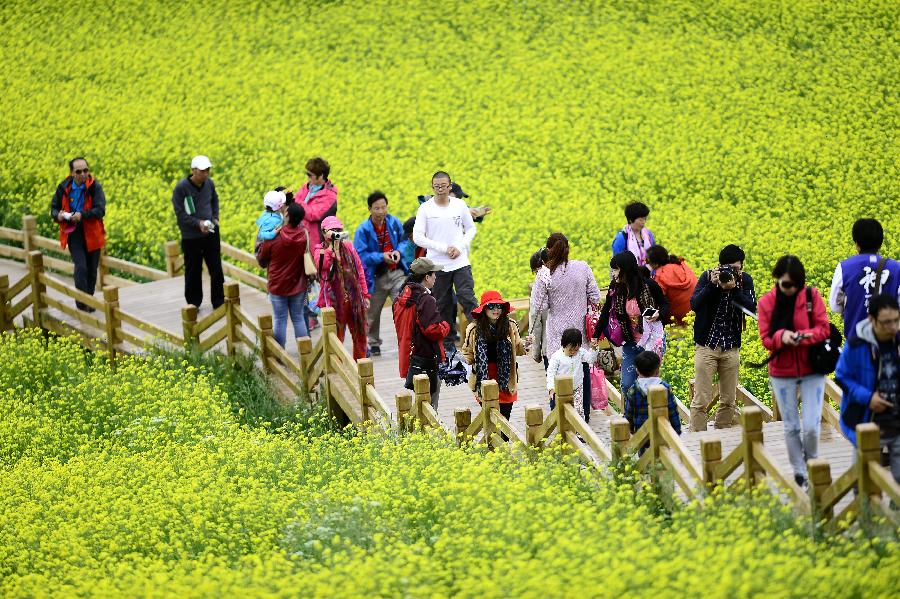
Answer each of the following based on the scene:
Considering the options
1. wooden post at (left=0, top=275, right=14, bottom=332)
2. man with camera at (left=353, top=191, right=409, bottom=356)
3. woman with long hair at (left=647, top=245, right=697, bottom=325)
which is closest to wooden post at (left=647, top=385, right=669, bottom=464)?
woman with long hair at (left=647, top=245, right=697, bottom=325)

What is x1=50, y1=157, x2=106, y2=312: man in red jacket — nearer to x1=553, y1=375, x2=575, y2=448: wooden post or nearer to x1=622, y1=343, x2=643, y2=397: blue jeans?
x1=622, y1=343, x2=643, y2=397: blue jeans

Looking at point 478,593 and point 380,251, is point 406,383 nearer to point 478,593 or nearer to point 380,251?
point 380,251

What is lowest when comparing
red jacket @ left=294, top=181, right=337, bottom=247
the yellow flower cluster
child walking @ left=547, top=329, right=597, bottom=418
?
the yellow flower cluster

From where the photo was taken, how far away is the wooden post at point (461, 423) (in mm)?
13648

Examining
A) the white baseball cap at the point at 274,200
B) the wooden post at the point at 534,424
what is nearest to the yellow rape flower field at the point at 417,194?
the wooden post at the point at 534,424

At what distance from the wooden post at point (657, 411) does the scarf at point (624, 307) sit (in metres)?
2.01

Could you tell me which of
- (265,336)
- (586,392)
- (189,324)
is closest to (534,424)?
(586,392)

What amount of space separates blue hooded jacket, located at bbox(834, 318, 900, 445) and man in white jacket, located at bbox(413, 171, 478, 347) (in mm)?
6156

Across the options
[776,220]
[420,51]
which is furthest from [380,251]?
[420,51]

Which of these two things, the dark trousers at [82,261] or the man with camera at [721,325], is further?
the dark trousers at [82,261]

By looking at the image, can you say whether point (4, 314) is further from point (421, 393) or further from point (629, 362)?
point (629, 362)

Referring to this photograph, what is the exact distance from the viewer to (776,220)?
2619cm

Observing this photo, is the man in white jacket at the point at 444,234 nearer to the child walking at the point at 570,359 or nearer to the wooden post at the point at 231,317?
the child walking at the point at 570,359

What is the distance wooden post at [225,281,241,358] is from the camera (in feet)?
58.5
